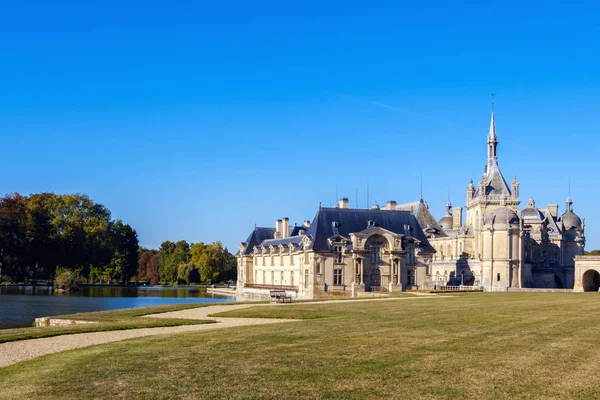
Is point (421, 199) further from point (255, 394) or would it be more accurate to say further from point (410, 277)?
point (255, 394)

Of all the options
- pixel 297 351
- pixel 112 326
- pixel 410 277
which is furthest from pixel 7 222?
pixel 297 351

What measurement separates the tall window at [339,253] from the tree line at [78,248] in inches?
1780

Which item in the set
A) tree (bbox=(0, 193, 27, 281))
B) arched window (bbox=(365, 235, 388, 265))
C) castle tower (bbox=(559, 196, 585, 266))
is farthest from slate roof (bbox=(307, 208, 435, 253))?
tree (bbox=(0, 193, 27, 281))

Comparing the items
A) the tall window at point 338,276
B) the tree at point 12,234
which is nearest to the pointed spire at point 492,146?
the tall window at point 338,276

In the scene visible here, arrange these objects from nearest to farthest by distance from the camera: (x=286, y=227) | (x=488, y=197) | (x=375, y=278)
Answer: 1. (x=375, y=278)
2. (x=286, y=227)
3. (x=488, y=197)

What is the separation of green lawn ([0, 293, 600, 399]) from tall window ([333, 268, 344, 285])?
34.2 m

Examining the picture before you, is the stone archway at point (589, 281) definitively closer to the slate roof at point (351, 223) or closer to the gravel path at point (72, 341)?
the slate roof at point (351, 223)

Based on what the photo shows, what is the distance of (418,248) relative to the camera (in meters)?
57.5

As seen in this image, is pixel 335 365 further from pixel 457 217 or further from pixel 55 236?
pixel 457 217

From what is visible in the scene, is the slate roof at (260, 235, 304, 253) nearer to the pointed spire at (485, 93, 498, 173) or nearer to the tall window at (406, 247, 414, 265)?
the tall window at (406, 247, 414, 265)

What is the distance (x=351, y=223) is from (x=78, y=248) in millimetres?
47711

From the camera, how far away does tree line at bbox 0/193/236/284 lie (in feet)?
279

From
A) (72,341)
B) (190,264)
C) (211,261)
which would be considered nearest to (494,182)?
(211,261)

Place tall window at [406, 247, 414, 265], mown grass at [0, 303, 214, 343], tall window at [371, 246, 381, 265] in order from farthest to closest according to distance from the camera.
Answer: tall window at [406, 247, 414, 265] → tall window at [371, 246, 381, 265] → mown grass at [0, 303, 214, 343]
